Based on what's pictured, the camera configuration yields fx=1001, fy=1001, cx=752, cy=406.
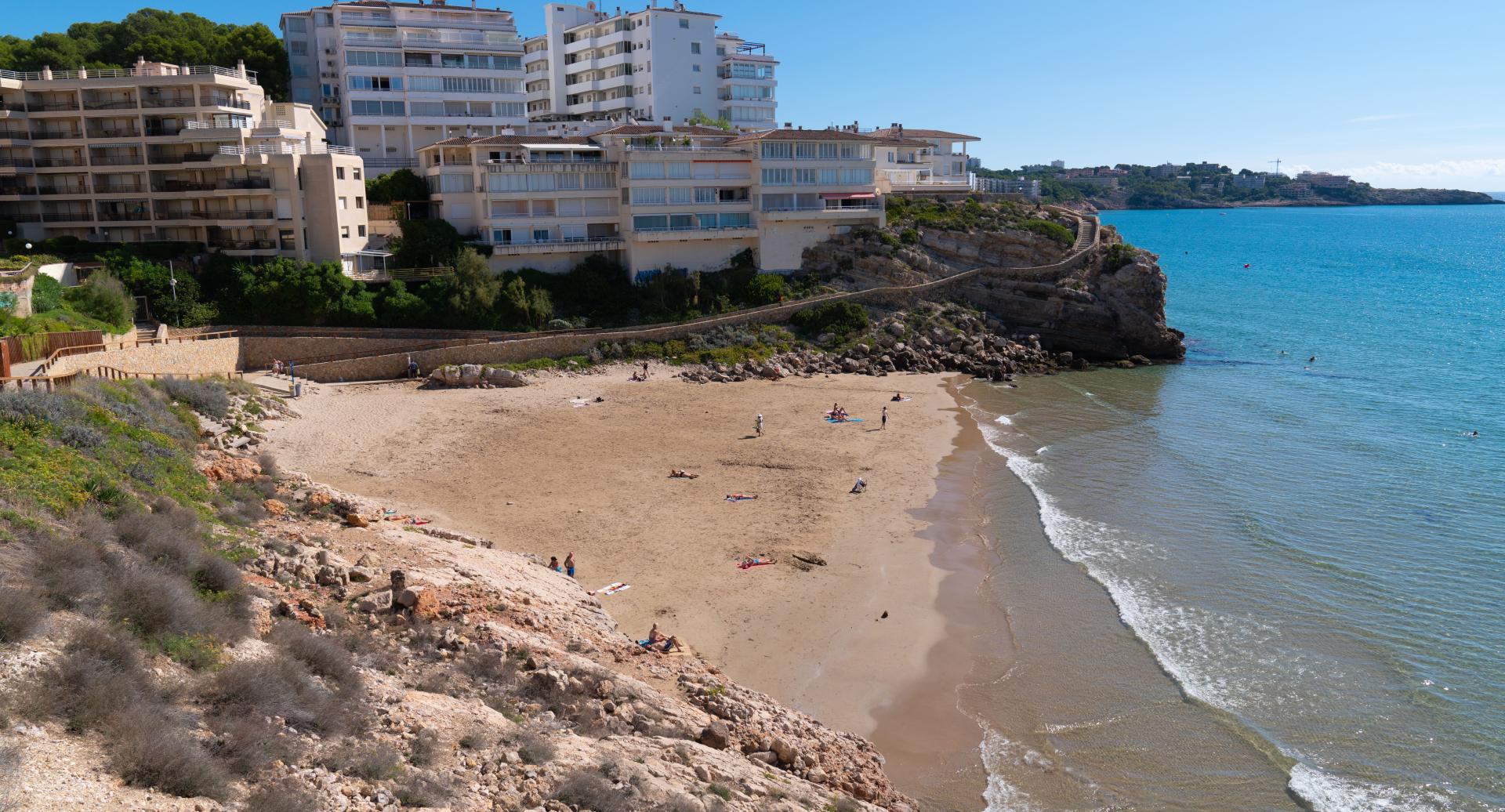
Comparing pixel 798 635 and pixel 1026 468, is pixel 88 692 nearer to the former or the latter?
pixel 798 635

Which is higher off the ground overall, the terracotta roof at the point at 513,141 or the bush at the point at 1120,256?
the terracotta roof at the point at 513,141

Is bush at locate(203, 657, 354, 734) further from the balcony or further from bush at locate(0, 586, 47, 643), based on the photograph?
the balcony

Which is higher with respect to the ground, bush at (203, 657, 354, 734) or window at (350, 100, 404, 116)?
window at (350, 100, 404, 116)

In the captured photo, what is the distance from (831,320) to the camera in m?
57.9

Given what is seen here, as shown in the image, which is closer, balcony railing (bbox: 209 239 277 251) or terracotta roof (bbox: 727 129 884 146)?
balcony railing (bbox: 209 239 277 251)

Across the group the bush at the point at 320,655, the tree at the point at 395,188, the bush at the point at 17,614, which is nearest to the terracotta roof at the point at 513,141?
the tree at the point at 395,188

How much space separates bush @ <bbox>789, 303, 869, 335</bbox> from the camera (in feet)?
189

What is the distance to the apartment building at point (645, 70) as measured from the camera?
82.1m

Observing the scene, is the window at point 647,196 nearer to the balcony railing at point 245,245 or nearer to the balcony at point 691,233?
the balcony at point 691,233

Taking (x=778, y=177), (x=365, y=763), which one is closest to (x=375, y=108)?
(x=778, y=177)

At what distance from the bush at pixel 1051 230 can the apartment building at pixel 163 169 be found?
134 ft

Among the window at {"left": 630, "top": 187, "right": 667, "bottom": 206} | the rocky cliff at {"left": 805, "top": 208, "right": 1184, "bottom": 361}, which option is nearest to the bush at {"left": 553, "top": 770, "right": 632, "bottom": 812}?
the window at {"left": 630, "top": 187, "right": 667, "bottom": 206}

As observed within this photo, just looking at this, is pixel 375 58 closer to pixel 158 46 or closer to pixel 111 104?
pixel 158 46

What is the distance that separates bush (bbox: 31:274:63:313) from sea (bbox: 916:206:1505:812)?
38.6 metres
